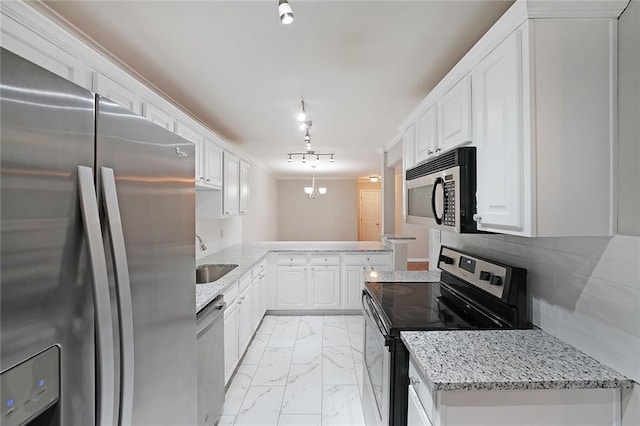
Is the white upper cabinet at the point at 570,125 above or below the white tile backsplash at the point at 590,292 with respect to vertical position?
above

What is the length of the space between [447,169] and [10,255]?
159 centimetres

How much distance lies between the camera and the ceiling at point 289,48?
141cm

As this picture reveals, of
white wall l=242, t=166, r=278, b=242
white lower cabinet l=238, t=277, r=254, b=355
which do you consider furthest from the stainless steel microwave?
white wall l=242, t=166, r=278, b=242

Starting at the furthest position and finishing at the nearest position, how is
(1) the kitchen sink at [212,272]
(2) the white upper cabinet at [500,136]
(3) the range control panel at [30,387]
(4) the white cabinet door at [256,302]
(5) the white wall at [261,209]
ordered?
(5) the white wall at [261,209]
(4) the white cabinet door at [256,302]
(1) the kitchen sink at [212,272]
(2) the white upper cabinet at [500,136]
(3) the range control panel at [30,387]

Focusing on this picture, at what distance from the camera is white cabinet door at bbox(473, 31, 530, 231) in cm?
111

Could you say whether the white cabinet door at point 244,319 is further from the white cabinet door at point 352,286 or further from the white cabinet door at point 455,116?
the white cabinet door at point 455,116

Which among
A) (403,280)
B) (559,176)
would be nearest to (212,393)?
(403,280)

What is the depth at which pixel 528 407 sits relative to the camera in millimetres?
1030

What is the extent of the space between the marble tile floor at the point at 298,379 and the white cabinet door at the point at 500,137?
1764 millimetres

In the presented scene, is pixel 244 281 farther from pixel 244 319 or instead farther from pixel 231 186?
pixel 231 186

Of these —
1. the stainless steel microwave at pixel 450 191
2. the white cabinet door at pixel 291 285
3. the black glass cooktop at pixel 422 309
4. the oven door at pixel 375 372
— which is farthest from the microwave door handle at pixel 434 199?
the white cabinet door at pixel 291 285

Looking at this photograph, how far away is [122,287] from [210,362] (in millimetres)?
1241

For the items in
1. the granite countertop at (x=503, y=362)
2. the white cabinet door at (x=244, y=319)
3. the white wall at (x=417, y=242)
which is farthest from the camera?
the white wall at (x=417, y=242)

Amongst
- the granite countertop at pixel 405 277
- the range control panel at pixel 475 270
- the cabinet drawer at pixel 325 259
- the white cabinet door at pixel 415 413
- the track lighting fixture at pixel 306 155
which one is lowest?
the white cabinet door at pixel 415 413
